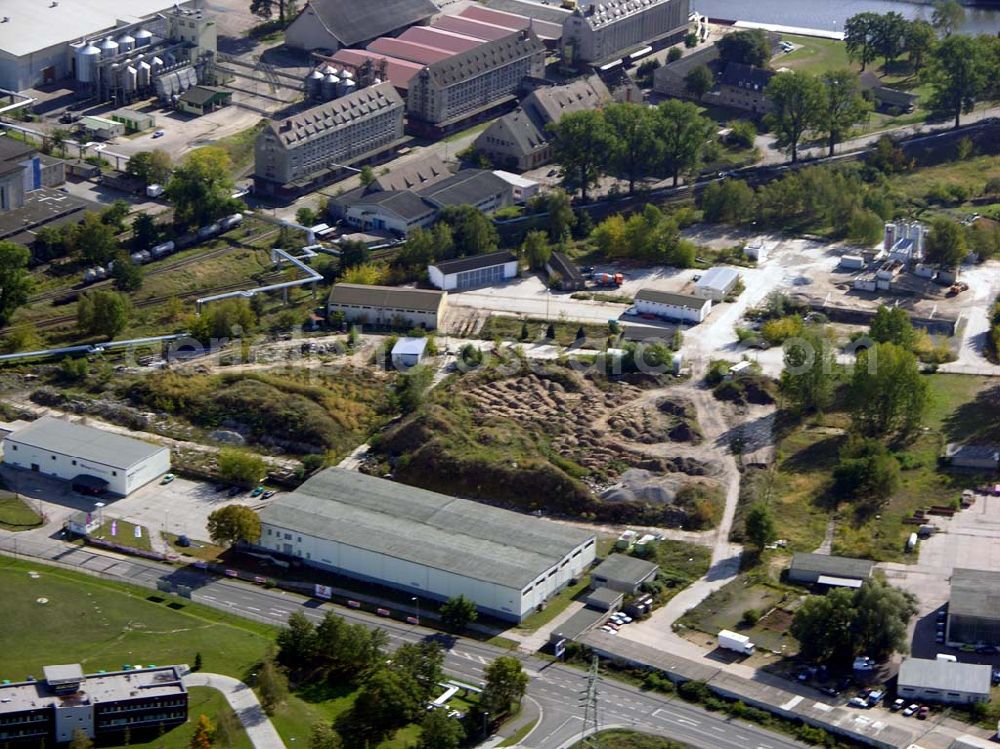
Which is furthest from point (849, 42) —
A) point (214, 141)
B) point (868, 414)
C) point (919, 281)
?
point (868, 414)

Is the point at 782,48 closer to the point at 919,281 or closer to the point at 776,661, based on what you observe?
the point at 919,281

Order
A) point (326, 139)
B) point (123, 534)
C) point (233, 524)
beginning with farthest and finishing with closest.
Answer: point (326, 139) < point (123, 534) < point (233, 524)

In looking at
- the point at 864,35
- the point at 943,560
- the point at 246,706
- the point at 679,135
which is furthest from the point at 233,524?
the point at 864,35

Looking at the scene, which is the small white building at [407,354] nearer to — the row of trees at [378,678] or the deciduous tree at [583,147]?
the row of trees at [378,678]

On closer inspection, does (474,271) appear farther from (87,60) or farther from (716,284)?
(87,60)

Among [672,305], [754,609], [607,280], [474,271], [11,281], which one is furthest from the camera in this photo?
[607,280]
